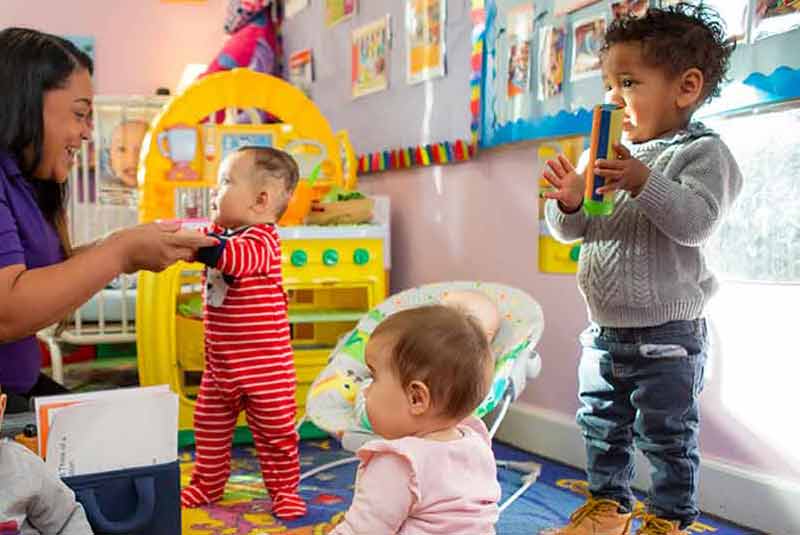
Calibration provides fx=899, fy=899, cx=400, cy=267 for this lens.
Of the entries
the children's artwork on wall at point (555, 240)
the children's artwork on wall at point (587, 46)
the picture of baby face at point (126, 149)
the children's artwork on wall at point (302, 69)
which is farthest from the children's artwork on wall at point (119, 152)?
the children's artwork on wall at point (587, 46)

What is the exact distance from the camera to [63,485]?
48.2 inches

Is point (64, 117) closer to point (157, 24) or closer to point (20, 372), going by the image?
point (20, 372)

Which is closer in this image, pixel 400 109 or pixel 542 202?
pixel 542 202

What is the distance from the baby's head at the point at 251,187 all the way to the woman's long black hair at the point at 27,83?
57cm

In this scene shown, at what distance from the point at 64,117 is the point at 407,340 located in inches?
31.5

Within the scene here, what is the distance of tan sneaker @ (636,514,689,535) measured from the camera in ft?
5.24

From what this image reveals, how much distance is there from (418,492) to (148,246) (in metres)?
0.70

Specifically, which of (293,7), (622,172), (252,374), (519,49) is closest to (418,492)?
(622,172)

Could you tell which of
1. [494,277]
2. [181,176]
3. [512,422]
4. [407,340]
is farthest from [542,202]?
[407,340]

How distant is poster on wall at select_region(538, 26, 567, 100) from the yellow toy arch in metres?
0.92

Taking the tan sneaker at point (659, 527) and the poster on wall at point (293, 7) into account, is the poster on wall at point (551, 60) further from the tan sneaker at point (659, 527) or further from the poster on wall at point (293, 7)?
the poster on wall at point (293, 7)

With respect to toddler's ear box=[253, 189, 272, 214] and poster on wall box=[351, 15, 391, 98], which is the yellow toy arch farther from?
toddler's ear box=[253, 189, 272, 214]

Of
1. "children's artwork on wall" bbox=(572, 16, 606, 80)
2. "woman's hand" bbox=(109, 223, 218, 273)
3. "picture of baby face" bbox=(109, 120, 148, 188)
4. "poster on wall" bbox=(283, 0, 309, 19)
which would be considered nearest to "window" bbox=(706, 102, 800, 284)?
"children's artwork on wall" bbox=(572, 16, 606, 80)

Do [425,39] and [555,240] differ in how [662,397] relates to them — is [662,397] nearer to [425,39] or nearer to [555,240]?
[555,240]
